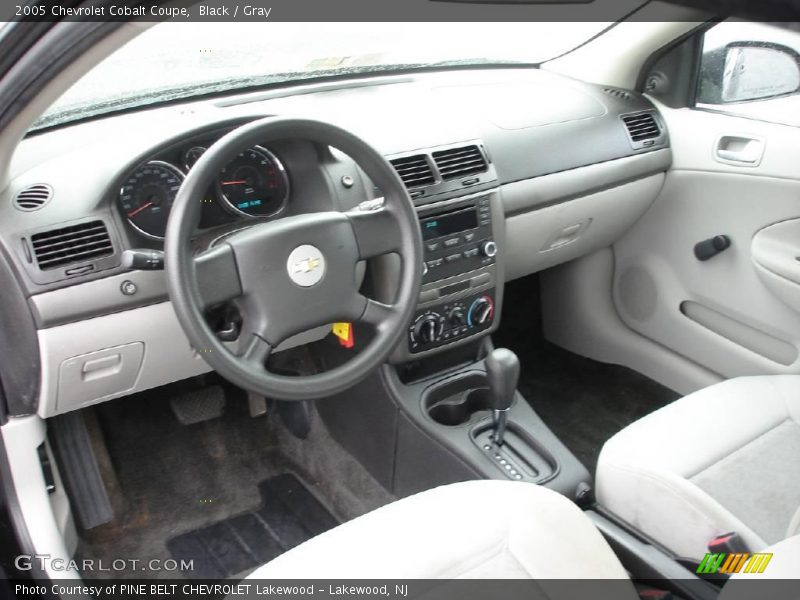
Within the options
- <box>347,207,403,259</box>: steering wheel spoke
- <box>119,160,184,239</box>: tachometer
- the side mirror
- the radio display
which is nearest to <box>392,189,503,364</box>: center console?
the radio display

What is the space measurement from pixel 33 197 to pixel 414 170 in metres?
0.86

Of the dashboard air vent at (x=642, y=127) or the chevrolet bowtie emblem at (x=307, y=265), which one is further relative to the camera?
the dashboard air vent at (x=642, y=127)

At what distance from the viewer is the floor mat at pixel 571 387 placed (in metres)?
2.61

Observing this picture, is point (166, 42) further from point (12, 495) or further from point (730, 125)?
point (730, 125)

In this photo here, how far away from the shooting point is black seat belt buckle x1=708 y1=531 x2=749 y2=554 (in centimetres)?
145

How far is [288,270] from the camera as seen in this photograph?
1.47 meters

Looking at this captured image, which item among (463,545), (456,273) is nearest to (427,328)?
(456,273)

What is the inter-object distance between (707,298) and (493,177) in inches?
35.6

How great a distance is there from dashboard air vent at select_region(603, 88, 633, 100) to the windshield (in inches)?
7.5

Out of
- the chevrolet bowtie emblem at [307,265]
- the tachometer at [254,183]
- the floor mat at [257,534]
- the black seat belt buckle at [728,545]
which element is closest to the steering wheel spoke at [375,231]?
the chevrolet bowtie emblem at [307,265]

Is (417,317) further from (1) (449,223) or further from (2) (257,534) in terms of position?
(2) (257,534)

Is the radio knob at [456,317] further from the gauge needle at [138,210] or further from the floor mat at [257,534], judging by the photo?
the gauge needle at [138,210]

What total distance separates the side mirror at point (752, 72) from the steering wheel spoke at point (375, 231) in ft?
4.53

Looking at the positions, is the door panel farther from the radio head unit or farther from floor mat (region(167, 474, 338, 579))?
floor mat (region(167, 474, 338, 579))
